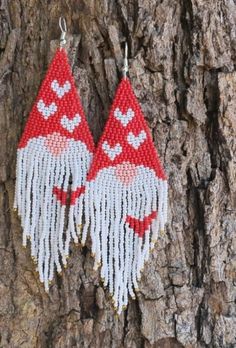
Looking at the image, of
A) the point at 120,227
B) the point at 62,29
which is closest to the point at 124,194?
the point at 120,227

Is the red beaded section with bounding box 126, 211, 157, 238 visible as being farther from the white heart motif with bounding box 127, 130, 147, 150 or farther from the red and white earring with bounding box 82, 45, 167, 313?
the white heart motif with bounding box 127, 130, 147, 150

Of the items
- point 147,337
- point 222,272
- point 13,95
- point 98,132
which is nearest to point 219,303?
point 222,272

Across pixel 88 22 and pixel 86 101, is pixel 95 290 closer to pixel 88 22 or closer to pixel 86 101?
pixel 86 101

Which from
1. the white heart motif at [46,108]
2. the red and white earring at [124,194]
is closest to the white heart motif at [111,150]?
the red and white earring at [124,194]

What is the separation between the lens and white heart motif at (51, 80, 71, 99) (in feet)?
4.08

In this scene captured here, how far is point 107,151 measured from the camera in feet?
4.09

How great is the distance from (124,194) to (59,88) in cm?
25

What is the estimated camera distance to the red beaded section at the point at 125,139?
1.24 meters

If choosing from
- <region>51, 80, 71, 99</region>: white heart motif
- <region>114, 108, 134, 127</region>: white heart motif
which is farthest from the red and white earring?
<region>51, 80, 71, 99</region>: white heart motif

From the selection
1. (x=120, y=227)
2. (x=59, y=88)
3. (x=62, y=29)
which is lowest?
(x=120, y=227)

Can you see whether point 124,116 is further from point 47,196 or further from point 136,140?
point 47,196

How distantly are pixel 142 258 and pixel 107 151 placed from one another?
0.23 metres

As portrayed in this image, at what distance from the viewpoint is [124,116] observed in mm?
1239

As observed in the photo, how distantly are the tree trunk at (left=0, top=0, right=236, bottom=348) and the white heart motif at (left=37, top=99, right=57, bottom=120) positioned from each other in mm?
54
